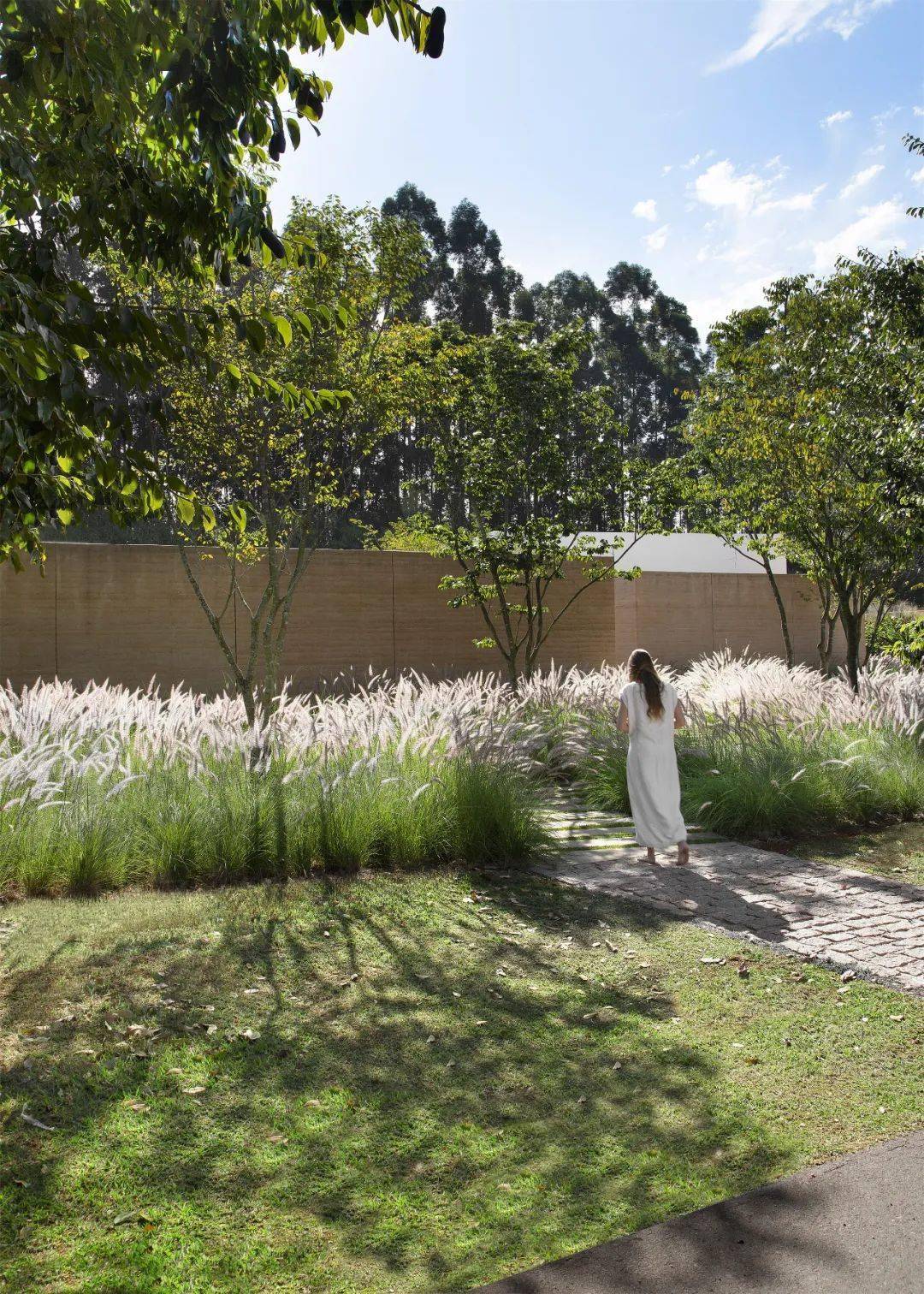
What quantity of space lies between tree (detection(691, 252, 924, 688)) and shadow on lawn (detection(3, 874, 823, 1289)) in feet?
22.1

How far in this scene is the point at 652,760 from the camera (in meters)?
7.88

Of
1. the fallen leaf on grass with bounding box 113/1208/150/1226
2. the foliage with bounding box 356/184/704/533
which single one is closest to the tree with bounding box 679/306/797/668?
the fallen leaf on grass with bounding box 113/1208/150/1226

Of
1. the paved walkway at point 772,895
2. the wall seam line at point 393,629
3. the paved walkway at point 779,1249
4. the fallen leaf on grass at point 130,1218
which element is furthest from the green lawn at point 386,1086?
the wall seam line at point 393,629

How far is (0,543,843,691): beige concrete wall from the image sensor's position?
14.9 metres

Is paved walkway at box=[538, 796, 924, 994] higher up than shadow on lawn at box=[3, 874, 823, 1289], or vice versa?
shadow on lawn at box=[3, 874, 823, 1289]

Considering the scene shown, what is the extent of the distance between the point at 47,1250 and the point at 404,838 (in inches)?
171

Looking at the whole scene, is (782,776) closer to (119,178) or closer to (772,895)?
(772,895)

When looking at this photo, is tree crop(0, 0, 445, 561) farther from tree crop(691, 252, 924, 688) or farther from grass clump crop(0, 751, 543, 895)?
tree crop(691, 252, 924, 688)

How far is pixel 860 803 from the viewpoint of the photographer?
910cm

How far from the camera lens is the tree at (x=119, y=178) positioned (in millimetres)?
2943

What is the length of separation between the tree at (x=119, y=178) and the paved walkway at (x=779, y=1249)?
2655mm

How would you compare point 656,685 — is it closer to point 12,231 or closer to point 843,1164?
point 843,1164

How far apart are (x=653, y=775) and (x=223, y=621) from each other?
9.78 meters

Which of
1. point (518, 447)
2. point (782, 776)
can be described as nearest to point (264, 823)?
point (782, 776)
